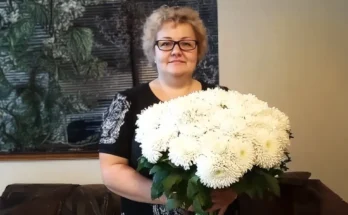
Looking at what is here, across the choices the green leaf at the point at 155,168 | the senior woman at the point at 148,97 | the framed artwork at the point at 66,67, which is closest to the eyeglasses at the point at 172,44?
the senior woman at the point at 148,97

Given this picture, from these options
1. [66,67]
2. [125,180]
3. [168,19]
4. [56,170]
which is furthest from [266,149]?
[56,170]

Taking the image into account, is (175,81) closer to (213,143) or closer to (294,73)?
(213,143)

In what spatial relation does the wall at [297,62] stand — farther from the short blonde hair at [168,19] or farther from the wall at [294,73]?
the short blonde hair at [168,19]

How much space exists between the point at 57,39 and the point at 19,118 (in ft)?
1.62

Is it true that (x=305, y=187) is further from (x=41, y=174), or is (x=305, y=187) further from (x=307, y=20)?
(x=41, y=174)

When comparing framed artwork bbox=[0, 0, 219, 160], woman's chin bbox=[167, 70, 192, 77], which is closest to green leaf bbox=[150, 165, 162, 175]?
woman's chin bbox=[167, 70, 192, 77]

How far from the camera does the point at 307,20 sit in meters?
2.27

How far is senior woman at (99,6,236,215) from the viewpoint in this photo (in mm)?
1293

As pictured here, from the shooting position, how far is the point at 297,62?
90.7 inches

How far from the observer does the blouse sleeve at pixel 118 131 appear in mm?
1327

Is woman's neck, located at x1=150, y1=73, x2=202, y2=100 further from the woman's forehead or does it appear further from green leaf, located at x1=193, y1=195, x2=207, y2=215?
green leaf, located at x1=193, y1=195, x2=207, y2=215

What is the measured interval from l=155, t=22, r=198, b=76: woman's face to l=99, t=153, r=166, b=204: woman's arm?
34 cm

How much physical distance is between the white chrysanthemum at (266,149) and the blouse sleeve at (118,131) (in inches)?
19.6

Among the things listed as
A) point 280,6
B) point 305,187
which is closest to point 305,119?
point 305,187
